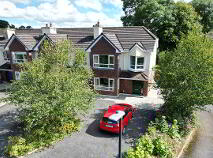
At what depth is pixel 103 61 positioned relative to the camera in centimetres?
2028

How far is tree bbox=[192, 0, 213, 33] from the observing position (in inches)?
1344

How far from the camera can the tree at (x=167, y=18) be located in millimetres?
29156

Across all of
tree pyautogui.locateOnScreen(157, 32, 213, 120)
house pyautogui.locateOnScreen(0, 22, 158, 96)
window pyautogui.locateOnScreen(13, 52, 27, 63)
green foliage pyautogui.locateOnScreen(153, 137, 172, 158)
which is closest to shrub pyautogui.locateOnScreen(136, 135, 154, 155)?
green foliage pyautogui.locateOnScreen(153, 137, 172, 158)

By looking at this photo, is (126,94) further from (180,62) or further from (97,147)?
(97,147)

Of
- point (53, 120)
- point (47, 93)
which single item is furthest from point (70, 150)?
point (47, 93)

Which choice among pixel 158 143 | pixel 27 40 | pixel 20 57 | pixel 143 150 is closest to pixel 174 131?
pixel 158 143

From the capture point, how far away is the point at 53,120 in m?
12.2

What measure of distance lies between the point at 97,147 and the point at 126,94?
1078 centimetres

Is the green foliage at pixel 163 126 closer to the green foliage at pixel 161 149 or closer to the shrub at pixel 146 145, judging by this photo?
the green foliage at pixel 161 149

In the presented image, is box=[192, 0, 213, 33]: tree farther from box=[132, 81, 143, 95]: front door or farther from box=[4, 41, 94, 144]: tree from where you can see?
box=[4, 41, 94, 144]: tree

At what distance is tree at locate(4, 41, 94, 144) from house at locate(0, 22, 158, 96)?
7625 millimetres

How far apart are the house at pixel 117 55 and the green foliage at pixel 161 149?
9609 millimetres

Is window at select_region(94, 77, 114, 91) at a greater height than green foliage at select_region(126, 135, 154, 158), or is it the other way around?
window at select_region(94, 77, 114, 91)

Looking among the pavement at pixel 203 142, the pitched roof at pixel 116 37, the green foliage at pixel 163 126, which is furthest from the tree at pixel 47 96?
the pitched roof at pixel 116 37
